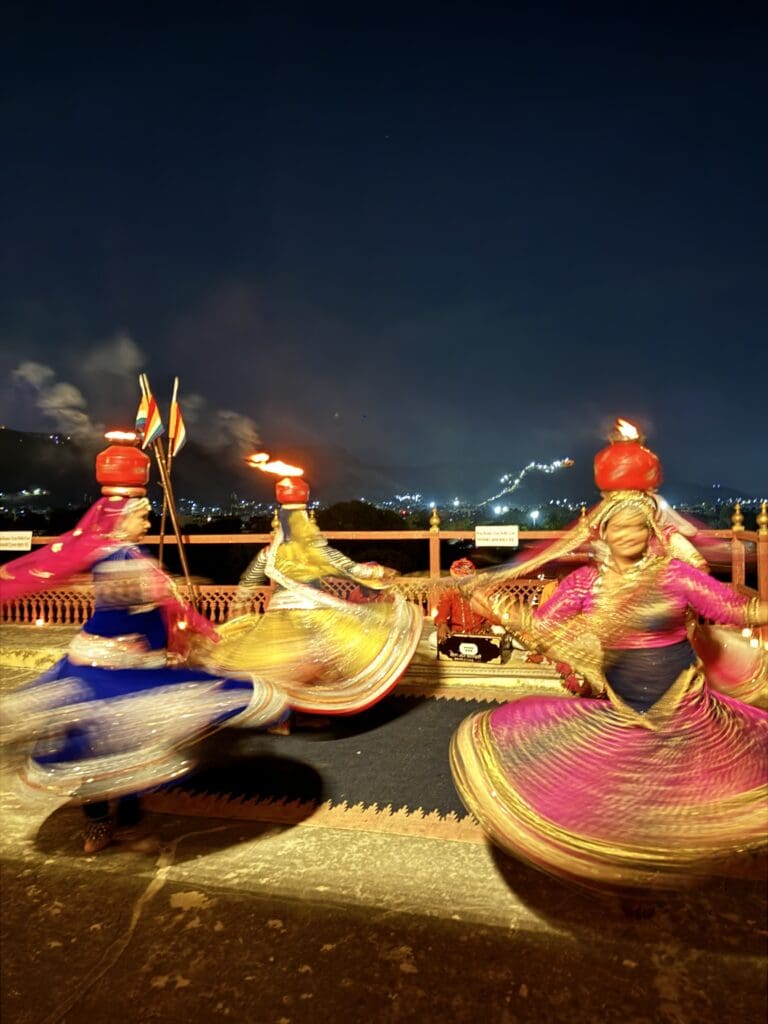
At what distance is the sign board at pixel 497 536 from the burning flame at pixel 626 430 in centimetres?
558

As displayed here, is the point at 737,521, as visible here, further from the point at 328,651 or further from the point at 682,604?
the point at 682,604

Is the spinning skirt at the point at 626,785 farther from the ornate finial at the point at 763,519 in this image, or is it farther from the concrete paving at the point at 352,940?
the ornate finial at the point at 763,519

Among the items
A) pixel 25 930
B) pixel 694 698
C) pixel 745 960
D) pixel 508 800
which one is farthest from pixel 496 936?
pixel 25 930

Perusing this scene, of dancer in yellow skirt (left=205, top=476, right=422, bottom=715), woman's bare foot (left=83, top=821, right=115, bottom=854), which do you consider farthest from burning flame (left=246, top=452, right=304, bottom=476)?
woman's bare foot (left=83, top=821, right=115, bottom=854)

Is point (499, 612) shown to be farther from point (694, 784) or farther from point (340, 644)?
point (340, 644)

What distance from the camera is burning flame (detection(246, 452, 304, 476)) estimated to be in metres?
5.21

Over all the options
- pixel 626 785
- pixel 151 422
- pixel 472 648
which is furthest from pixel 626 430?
pixel 151 422

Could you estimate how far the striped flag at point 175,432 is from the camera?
23.5 feet

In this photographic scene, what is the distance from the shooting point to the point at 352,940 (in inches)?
96.5

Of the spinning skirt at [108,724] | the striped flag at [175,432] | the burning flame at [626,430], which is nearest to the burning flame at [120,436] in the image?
the spinning skirt at [108,724]

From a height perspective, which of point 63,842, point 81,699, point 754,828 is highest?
point 81,699

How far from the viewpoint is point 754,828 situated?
2191 mm

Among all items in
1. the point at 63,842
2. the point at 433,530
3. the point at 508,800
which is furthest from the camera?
the point at 433,530

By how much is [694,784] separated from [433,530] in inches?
246
